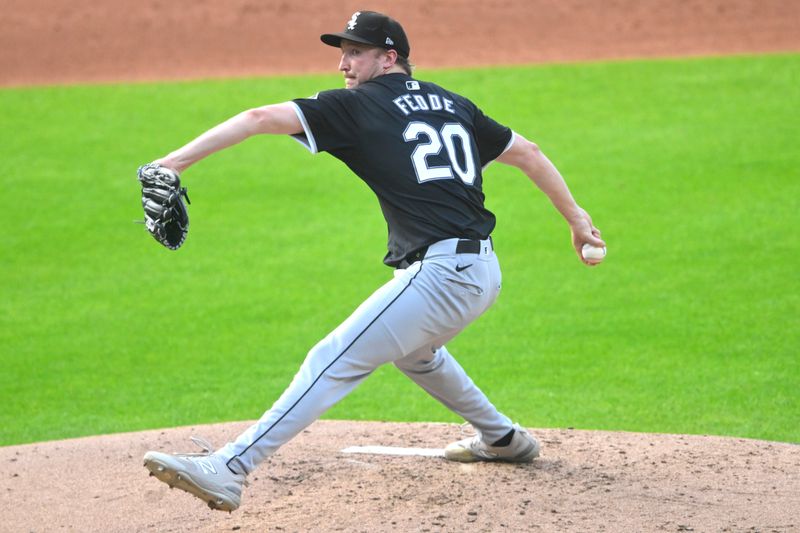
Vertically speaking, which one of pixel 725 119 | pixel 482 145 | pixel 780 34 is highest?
pixel 780 34

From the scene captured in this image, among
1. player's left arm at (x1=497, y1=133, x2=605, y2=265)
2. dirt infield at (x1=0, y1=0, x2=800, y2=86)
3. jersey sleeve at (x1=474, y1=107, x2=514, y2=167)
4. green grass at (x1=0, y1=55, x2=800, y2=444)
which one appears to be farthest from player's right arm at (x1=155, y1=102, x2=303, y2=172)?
dirt infield at (x1=0, y1=0, x2=800, y2=86)

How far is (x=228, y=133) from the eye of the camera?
3863mm

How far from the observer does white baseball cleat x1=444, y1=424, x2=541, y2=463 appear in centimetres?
488

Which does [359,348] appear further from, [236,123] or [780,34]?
[780,34]

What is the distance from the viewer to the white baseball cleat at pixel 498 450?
16.0 ft

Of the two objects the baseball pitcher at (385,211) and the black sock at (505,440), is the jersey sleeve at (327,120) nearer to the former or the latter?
the baseball pitcher at (385,211)

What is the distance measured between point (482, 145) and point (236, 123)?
1.13 metres

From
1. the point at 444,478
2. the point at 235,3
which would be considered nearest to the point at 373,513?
the point at 444,478

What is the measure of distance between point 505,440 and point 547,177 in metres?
1.16

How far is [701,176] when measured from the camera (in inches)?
440

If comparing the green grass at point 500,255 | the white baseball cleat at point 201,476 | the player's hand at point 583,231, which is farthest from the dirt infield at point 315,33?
the white baseball cleat at point 201,476

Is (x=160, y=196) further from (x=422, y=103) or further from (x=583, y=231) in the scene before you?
(x=583, y=231)

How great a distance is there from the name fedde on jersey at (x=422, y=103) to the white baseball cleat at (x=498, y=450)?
4.78ft

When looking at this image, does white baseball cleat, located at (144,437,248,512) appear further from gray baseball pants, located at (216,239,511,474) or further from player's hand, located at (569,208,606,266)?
player's hand, located at (569,208,606,266)
